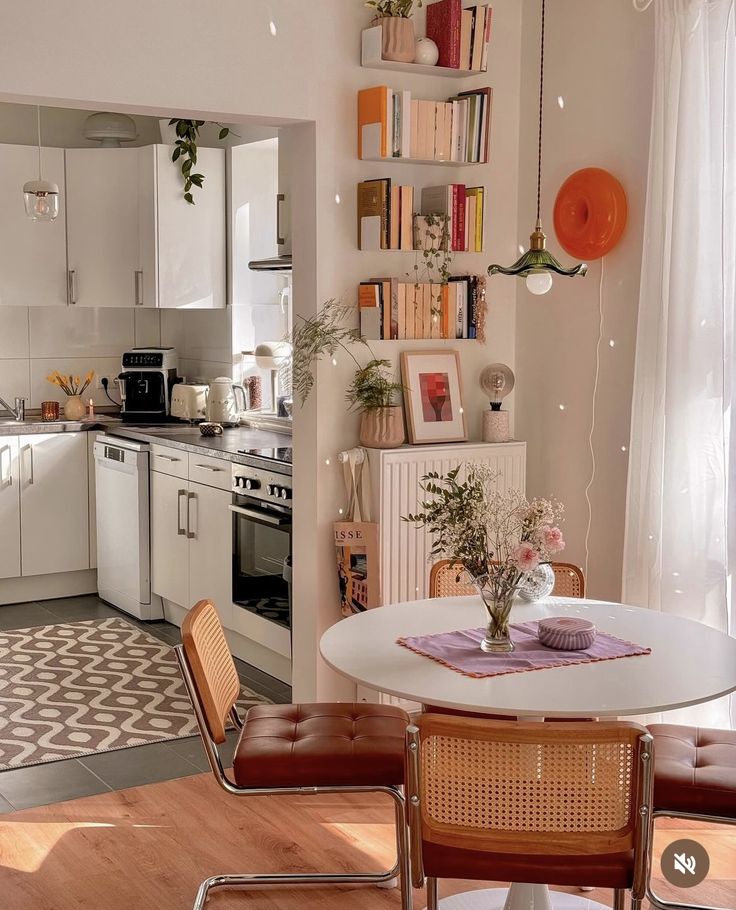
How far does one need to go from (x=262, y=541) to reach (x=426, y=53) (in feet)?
6.79

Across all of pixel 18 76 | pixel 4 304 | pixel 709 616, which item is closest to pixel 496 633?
pixel 709 616

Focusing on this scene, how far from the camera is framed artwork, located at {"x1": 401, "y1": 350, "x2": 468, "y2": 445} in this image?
14.0ft

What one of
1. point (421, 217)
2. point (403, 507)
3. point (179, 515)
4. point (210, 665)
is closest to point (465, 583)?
point (403, 507)

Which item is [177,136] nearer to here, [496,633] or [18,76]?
[18,76]

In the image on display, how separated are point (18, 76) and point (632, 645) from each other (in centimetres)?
244

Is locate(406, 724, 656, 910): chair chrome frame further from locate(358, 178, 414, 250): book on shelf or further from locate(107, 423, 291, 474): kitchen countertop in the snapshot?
locate(107, 423, 291, 474): kitchen countertop

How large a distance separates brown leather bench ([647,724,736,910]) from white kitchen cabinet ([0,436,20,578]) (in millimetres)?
4080

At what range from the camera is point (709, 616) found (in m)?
3.71

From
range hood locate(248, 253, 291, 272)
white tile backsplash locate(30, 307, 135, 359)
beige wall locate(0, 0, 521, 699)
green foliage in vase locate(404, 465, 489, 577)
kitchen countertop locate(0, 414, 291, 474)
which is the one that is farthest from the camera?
white tile backsplash locate(30, 307, 135, 359)

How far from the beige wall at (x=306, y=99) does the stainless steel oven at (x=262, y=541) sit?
401 mm

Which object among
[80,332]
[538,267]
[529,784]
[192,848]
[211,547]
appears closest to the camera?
[529,784]

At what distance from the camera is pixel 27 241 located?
6.11m

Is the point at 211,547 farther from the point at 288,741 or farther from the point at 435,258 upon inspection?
the point at 288,741

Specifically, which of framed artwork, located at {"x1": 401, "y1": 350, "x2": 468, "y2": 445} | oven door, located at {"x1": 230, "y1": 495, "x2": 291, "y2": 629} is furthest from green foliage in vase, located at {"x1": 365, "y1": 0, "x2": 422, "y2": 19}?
oven door, located at {"x1": 230, "y1": 495, "x2": 291, "y2": 629}
